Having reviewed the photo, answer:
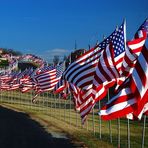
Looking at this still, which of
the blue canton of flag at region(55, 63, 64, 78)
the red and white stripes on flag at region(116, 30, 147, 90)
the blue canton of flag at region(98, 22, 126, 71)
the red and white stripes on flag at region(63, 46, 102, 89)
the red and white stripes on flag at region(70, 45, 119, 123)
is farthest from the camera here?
the blue canton of flag at region(55, 63, 64, 78)

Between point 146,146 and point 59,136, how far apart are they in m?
4.22

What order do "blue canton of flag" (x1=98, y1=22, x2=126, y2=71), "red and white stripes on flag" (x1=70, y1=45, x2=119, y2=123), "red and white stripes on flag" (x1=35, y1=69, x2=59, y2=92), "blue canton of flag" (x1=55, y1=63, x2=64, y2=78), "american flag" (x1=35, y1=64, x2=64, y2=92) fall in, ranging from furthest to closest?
"red and white stripes on flag" (x1=35, y1=69, x2=59, y2=92) < "american flag" (x1=35, y1=64, x2=64, y2=92) < "blue canton of flag" (x1=55, y1=63, x2=64, y2=78) < "blue canton of flag" (x1=98, y1=22, x2=126, y2=71) < "red and white stripes on flag" (x1=70, y1=45, x2=119, y2=123)

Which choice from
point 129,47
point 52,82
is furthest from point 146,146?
point 52,82

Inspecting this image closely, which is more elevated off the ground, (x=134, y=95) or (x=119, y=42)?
(x=119, y=42)

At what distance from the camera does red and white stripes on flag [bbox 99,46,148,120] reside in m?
14.0

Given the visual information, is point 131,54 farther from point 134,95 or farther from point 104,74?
point 134,95

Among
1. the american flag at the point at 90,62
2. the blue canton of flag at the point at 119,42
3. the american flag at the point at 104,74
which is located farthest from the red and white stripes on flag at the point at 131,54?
the american flag at the point at 90,62

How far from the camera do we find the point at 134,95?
14164 millimetres

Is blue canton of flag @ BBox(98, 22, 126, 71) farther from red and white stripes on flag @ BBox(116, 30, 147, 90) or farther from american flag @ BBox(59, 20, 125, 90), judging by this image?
red and white stripes on flag @ BBox(116, 30, 147, 90)

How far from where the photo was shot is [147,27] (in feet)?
64.6

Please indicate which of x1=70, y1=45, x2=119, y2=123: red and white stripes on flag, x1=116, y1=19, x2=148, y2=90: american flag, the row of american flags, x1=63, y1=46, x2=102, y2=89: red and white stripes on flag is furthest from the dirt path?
x1=116, y1=19, x2=148, y2=90: american flag

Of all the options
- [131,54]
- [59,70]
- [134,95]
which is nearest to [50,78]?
[59,70]

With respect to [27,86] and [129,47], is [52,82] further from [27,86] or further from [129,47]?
[129,47]

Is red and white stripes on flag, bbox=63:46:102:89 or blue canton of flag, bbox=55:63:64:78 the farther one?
blue canton of flag, bbox=55:63:64:78
